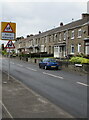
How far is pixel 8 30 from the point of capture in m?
12.4

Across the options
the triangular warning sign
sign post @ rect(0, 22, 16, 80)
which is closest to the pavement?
sign post @ rect(0, 22, 16, 80)

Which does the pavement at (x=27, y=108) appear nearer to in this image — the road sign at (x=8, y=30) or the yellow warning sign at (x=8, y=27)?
the road sign at (x=8, y=30)

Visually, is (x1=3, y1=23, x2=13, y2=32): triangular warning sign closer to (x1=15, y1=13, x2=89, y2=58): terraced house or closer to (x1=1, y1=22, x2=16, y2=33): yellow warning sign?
(x1=1, y1=22, x2=16, y2=33): yellow warning sign

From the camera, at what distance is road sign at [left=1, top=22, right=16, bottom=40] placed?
12186 millimetres

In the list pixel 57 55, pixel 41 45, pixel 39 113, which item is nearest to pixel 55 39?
pixel 57 55

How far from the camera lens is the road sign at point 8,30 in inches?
480

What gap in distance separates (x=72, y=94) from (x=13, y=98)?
313 centimetres

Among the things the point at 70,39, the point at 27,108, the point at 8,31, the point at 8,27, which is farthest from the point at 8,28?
the point at 70,39

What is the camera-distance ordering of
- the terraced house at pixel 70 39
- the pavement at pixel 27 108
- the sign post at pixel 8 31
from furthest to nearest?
the terraced house at pixel 70 39
the sign post at pixel 8 31
the pavement at pixel 27 108

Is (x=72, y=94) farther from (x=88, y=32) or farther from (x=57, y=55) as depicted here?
(x=57, y=55)

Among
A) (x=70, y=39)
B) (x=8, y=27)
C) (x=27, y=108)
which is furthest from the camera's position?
(x=70, y=39)

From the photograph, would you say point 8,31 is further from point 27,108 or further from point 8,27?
point 27,108

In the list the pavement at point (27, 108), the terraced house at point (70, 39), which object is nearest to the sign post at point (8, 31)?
the pavement at point (27, 108)

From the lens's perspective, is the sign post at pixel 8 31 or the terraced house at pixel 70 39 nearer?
the sign post at pixel 8 31
